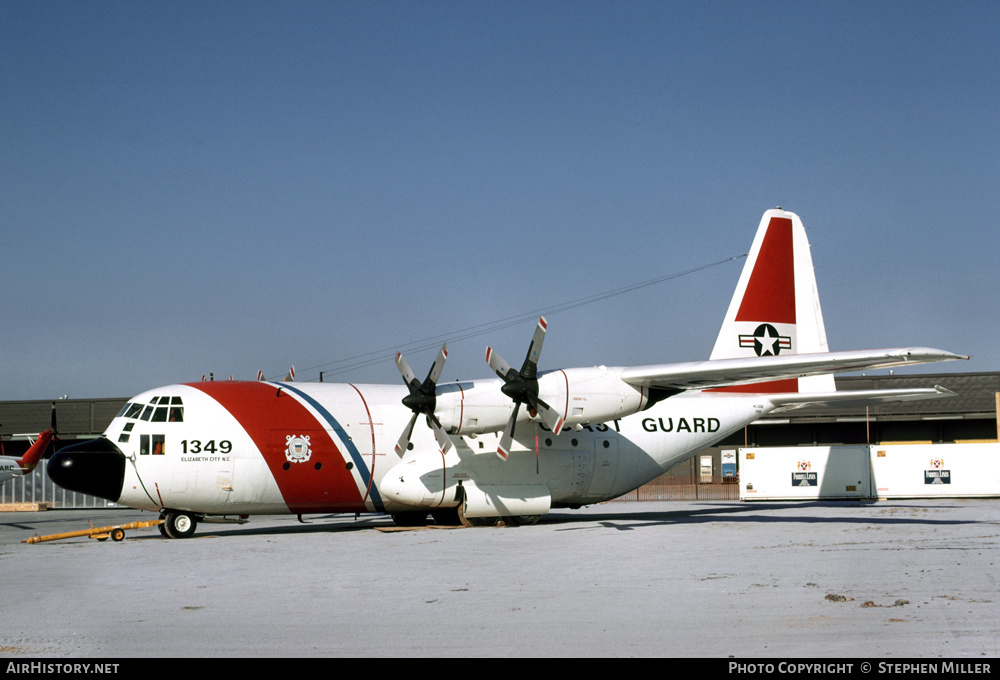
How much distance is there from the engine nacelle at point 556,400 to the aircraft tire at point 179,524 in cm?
671

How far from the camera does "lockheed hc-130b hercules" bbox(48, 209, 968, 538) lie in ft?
69.9

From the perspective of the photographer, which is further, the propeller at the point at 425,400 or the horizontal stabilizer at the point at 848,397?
the horizontal stabilizer at the point at 848,397

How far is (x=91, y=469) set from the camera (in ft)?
68.3

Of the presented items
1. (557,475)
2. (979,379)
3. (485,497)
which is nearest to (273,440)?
(485,497)

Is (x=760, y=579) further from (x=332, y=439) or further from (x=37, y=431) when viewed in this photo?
(x=37, y=431)

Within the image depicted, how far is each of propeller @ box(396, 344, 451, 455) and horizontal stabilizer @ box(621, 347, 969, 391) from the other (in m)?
4.71

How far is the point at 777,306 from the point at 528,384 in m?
10.4

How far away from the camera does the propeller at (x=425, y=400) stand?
72.8ft

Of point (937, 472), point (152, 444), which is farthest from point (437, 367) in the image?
point (937, 472)

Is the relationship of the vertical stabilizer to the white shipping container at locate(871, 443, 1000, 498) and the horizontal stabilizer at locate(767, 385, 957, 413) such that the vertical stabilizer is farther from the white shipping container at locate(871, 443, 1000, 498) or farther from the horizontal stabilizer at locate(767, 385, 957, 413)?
the white shipping container at locate(871, 443, 1000, 498)

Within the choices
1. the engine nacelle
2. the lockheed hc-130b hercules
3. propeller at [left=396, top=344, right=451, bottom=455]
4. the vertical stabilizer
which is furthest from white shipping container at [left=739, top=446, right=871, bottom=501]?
propeller at [left=396, top=344, right=451, bottom=455]

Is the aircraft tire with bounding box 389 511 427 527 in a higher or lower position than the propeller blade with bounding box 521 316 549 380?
lower

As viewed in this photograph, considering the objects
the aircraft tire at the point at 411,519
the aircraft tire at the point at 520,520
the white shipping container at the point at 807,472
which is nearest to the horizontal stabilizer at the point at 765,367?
the aircraft tire at the point at 520,520

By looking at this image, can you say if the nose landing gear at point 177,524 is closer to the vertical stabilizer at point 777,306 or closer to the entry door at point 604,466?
the entry door at point 604,466
